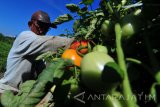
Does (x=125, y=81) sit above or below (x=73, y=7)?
below

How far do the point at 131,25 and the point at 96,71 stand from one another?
4.9 inches

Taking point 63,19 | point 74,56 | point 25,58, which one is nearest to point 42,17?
point 25,58

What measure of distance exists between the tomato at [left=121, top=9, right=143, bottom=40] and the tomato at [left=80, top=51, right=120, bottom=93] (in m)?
0.07

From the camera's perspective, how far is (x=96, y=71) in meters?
0.62

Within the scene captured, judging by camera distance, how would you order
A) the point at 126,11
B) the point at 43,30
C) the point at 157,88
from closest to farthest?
1. the point at 157,88
2. the point at 126,11
3. the point at 43,30

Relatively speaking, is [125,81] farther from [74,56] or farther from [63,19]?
[63,19]

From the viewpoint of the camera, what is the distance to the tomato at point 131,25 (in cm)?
67

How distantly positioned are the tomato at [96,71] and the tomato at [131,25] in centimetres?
7

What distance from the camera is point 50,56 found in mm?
1138

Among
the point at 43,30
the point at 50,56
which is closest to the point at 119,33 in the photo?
the point at 50,56

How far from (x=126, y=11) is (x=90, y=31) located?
0.42 feet

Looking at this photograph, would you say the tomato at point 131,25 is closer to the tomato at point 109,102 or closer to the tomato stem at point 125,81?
the tomato stem at point 125,81

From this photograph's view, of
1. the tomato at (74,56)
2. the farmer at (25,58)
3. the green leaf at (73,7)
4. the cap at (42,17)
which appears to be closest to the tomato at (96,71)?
the tomato at (74,56)

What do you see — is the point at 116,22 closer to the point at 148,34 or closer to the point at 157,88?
the point at 148,34
